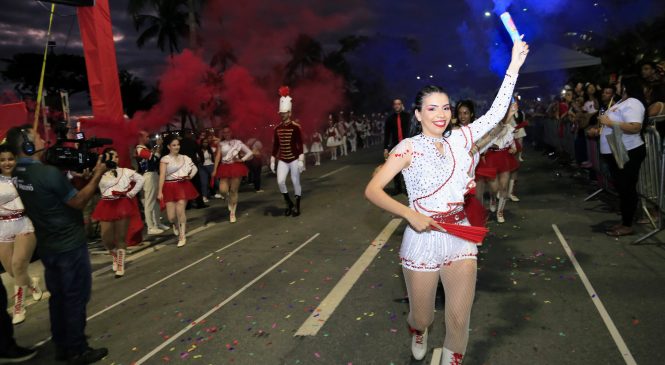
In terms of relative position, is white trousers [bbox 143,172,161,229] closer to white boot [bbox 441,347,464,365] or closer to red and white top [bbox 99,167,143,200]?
red and white top [bbox 99,167,143,200]

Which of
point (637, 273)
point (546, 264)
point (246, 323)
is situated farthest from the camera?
point (546, 264)

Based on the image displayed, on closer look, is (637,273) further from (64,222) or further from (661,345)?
(64,222)

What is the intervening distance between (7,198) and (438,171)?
4.81 m

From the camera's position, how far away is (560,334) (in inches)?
168

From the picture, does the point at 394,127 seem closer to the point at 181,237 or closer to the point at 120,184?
the point at 181,237

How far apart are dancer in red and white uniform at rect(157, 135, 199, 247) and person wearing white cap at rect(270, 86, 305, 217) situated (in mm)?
2379

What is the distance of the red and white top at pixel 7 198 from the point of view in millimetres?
5574

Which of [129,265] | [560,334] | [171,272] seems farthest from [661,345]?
[129,265]

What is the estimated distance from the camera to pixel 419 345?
3.82 m

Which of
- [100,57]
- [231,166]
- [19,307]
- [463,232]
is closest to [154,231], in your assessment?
[231,166]

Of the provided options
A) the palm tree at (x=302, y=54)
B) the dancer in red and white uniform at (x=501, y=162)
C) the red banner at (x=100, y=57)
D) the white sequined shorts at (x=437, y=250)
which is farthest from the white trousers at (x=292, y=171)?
the palm tree at (x=302, y=54)

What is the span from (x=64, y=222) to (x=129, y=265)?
3.92m

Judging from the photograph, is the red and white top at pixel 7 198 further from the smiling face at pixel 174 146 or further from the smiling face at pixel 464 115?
the smiling face at pixel 464 115

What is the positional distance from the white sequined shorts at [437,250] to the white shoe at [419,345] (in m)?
0.70
